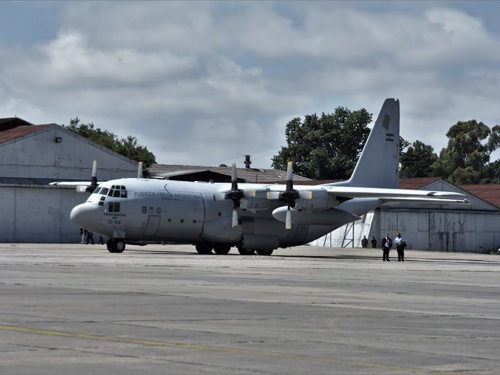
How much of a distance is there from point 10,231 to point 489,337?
62.5 metres

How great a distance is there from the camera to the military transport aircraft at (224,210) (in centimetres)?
5247

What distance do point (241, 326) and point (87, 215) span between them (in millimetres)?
37004

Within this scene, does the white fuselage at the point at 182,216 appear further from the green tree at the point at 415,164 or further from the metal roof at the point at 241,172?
the green tree at the point at 415,164

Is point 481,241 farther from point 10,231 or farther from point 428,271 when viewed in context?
point 428,271

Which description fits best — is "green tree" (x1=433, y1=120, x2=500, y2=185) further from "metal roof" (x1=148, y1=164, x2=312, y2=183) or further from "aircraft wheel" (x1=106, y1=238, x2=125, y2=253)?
"aircraft wheel" (x1=106, y1=238, x2=125, y2=253)

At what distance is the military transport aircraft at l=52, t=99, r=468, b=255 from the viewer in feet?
172

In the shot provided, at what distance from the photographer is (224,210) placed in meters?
56.2

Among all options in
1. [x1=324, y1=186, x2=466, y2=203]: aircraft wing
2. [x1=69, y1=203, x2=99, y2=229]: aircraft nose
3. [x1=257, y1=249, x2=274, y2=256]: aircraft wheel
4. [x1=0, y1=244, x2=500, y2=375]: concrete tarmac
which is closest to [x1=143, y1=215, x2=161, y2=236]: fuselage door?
[x1=69, y1=203, x2=99, y2=229]: aircraft nose

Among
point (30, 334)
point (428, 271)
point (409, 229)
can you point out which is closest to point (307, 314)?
point (30, 334)

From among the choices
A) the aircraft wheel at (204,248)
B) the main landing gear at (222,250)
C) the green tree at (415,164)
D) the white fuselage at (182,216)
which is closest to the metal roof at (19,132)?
the aircraft wheel at (204,248)

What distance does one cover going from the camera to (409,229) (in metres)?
81.3

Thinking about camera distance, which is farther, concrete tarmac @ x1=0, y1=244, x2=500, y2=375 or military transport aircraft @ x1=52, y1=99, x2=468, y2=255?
military transport aircraft @ x1=52, y1=99, x2=468, y2=255

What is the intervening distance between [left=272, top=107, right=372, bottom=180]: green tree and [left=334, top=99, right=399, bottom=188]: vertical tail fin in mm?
76063

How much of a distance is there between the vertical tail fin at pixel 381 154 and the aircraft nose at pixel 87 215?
1656 centimetres
